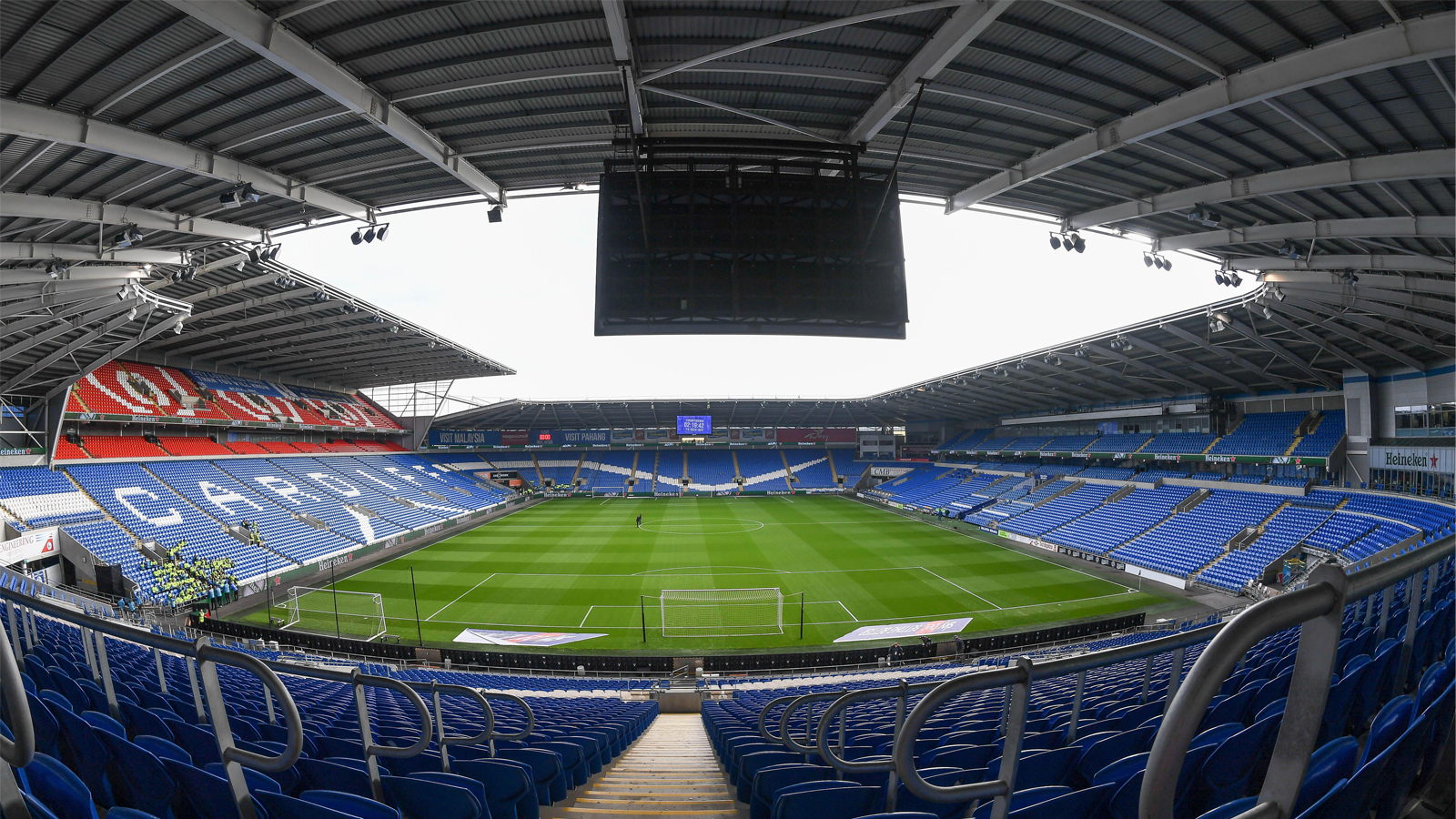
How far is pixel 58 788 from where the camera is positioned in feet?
7.85

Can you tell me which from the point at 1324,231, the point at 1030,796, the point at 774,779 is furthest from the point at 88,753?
the point at 1324,231

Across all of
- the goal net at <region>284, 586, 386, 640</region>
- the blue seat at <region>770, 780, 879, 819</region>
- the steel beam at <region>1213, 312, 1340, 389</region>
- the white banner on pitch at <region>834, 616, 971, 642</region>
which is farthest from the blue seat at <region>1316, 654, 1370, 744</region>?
the steel beam at <region>1213, 312, 1340, 389</region>

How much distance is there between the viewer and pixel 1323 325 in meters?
20.2

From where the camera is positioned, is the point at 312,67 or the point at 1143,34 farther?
the point at 312,67

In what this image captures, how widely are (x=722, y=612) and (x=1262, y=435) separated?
29829 millimetres

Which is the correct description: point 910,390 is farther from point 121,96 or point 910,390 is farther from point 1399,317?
point 121,96

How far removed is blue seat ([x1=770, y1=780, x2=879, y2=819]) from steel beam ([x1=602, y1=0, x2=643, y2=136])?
7598 mm

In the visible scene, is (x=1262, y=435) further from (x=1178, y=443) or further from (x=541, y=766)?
(x=541, y=766)

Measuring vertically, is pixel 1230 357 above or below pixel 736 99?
below

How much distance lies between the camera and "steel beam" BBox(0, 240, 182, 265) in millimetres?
12195

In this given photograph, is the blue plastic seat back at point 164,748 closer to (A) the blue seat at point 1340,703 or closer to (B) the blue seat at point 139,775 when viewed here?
(B) the blue seat at point 139,775

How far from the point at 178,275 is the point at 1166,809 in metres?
23.1

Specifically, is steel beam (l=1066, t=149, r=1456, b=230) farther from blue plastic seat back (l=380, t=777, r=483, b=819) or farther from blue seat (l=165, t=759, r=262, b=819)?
blue seat (l=165, t=759, r=262, b=819)

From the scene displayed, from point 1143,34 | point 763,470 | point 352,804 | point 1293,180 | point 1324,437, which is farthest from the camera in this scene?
point 763,470
